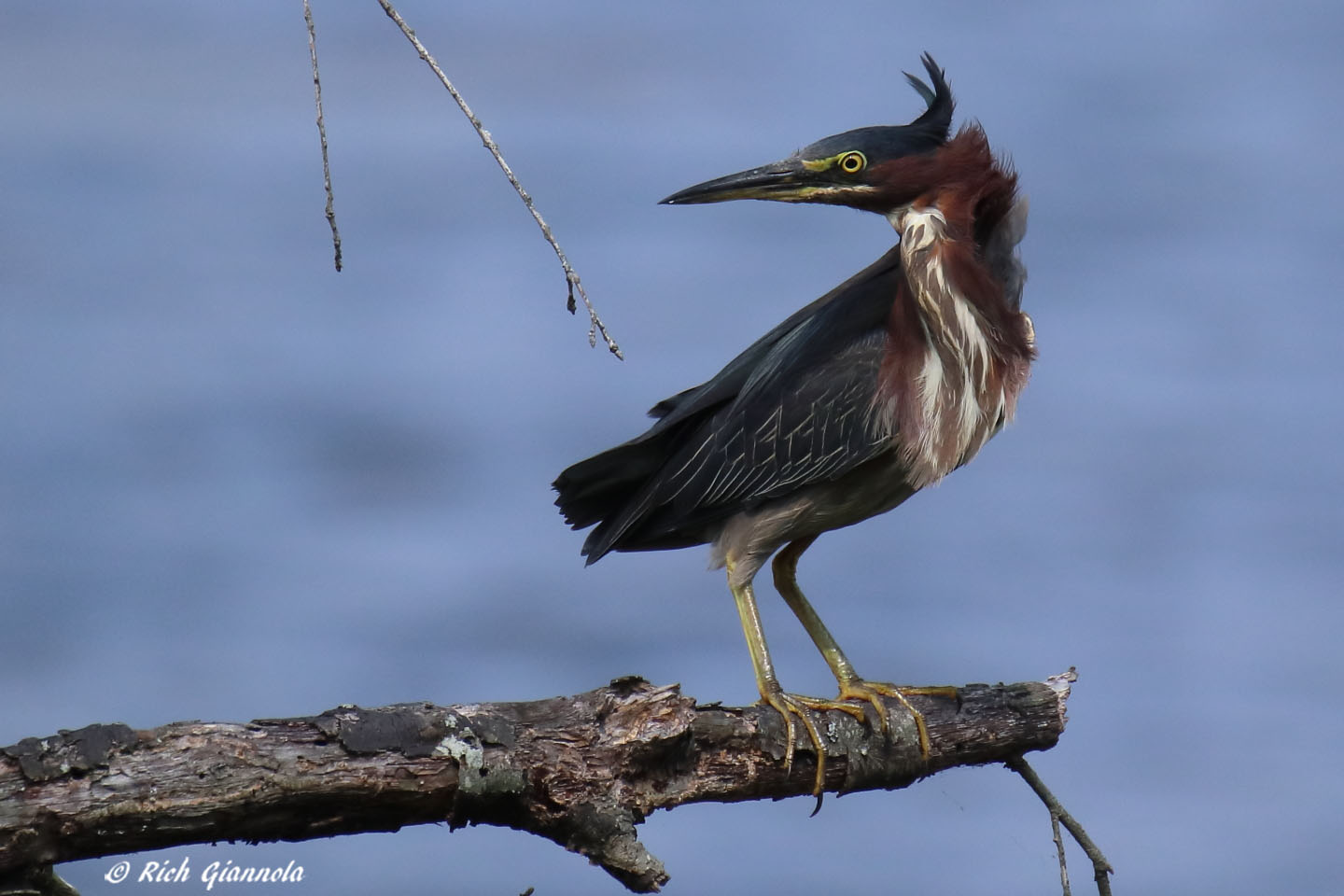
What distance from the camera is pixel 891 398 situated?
153 inches

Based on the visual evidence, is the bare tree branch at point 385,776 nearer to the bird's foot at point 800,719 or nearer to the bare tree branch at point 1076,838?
the bird's foot at point 800,719

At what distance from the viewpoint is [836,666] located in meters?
4.16

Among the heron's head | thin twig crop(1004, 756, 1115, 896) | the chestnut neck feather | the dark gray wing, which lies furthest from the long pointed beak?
thin twig crop(1004, 756, 1115, 896)

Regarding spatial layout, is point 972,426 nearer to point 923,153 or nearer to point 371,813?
point 923,153

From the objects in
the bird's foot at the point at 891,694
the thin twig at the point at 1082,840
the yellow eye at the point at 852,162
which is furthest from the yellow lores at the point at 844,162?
the thin twig at the point at 1082,840

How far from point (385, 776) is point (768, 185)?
1979 millimetres

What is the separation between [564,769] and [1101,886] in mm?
1332

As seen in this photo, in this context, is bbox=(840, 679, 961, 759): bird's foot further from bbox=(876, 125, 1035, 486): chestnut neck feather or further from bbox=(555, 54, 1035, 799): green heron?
bbox=(876, 125, 1035, 486): chestnut neck feather

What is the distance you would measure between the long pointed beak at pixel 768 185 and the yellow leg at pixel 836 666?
1067mm

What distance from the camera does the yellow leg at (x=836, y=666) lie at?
12.2 feet

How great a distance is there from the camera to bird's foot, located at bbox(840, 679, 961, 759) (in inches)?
144

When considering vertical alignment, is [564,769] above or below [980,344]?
below

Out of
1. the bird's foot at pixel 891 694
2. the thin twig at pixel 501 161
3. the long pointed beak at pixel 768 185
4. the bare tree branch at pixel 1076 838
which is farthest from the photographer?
the long pointed beak at pixel 768 185

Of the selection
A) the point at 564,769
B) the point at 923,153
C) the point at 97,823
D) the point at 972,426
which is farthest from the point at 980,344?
the point at 97,823
